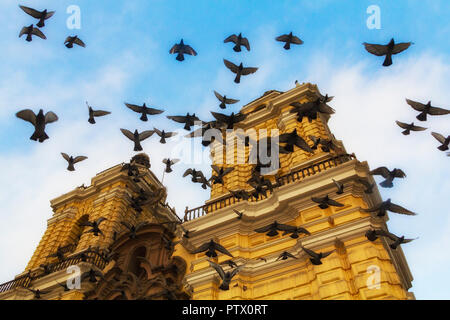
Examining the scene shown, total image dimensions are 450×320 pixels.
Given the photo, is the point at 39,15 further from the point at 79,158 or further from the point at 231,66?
the point at 231,66

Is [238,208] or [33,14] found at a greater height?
[33,14]

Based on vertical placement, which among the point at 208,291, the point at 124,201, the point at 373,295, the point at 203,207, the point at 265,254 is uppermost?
the point at 124,201

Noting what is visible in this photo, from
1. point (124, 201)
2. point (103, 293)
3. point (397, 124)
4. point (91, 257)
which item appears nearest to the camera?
point (397, 124)

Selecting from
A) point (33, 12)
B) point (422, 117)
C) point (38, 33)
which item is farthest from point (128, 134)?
point (422, 117)

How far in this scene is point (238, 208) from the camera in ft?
42.2

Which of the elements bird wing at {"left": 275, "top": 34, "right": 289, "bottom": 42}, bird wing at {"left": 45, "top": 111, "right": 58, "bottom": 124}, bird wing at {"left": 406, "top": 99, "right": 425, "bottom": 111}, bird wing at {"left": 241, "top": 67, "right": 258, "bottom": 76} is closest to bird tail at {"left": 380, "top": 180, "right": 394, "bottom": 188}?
bird wing at {"left": 406, "top": 99, "right": 425, "bottom": 111}

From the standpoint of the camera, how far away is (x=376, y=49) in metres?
8.23

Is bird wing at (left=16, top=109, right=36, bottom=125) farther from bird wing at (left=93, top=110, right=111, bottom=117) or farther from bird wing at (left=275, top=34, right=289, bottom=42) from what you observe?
bird wing at (left=275, top=34, right=289, bottom=42)

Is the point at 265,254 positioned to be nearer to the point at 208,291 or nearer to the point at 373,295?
the point at 208,291

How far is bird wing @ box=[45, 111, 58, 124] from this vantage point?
27.6 ft

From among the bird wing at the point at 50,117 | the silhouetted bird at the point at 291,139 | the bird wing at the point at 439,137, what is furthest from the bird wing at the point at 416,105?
the bird wing at the point at 50,117
